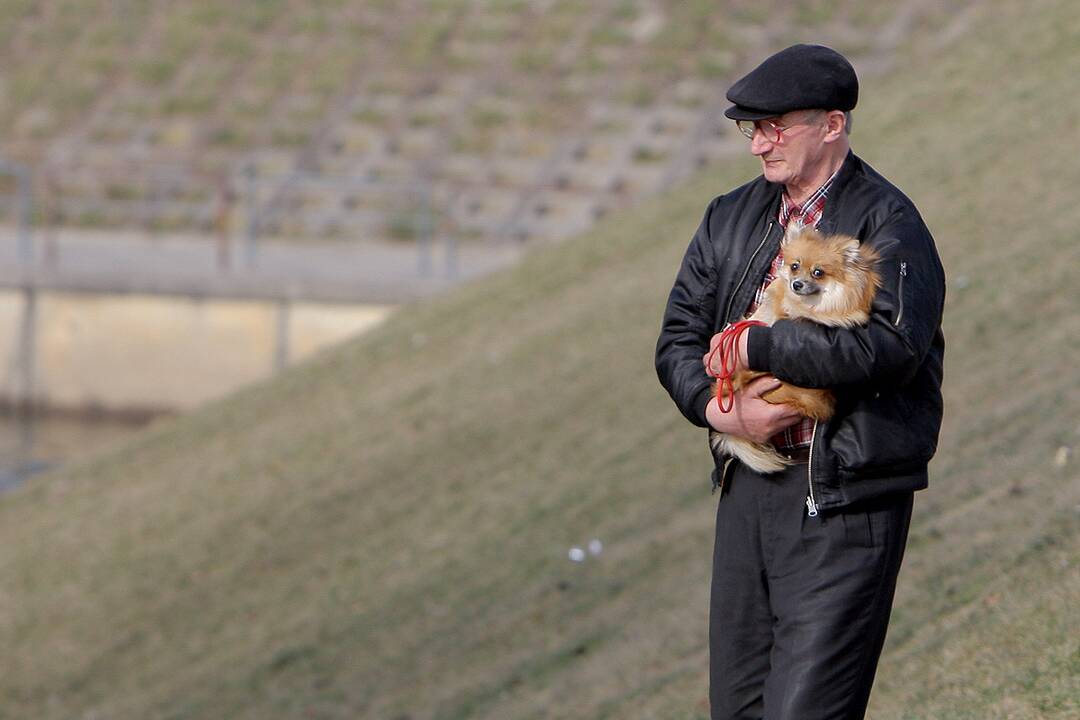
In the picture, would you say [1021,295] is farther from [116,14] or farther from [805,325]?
[116,14]

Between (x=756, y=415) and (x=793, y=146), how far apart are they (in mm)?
612

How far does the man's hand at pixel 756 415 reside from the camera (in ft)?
11.6

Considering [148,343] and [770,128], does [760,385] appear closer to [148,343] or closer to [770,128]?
[770,128]

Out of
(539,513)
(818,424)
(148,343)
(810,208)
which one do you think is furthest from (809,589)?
(148,343)

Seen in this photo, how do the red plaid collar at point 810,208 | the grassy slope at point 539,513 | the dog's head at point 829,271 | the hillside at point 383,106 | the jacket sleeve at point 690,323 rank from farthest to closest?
the hillside at point 383,106 → the grassy slope at point 539,513 → the jacket sleeve at point 690,323 → the red plaid collar at point 810,208 → the dog's head at point 829,271

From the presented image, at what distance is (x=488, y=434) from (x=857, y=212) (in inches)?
260

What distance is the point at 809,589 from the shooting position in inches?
139

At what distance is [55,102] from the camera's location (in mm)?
Result: 24406

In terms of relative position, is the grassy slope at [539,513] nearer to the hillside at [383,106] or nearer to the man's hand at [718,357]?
the man's hand at [718,357]

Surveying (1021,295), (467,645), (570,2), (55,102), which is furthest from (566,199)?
(467,645)

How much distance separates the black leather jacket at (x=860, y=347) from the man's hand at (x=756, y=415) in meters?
0.07

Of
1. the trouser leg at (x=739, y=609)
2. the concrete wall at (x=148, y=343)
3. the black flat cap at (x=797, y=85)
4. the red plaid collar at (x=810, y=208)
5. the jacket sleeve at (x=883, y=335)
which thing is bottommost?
the concrete wall at (x=148, y=343)

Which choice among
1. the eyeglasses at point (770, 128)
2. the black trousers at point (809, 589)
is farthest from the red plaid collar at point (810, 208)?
the black trousers at point (809, 589)

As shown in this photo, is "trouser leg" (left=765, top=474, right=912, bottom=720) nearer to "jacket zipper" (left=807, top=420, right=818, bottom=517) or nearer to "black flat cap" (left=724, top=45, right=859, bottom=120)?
"jacket zipper" (left=807, top=420, right=818, bottom=517)
